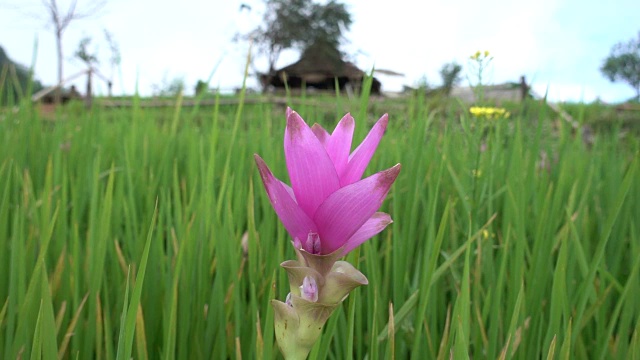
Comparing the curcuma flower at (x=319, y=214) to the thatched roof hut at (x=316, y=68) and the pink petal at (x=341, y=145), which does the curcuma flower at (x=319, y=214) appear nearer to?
the pink petal at (x=341, y=145)

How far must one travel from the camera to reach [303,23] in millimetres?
24531

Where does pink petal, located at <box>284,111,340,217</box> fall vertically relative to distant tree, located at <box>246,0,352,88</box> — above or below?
below

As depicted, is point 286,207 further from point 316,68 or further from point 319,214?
point 316,68

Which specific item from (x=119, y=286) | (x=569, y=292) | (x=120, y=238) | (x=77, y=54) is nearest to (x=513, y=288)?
(x=569, y=292)

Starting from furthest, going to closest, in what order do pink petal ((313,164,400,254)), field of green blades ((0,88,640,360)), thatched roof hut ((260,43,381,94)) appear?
thatched roof hut ((260,43,381,94))
field of green blades ((0,88,640,360))
pink petal ((313,164,400,254))

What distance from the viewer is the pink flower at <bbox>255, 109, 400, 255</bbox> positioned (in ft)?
0.86

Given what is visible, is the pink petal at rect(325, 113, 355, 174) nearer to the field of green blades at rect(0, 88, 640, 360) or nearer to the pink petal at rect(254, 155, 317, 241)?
the pink petal at rect(254, 155, 317, 241)

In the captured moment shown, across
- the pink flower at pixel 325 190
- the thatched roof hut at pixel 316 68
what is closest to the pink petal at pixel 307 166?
the pink flower at pixel 325 190

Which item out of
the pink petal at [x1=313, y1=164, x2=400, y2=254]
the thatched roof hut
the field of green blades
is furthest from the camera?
the thatched roof hut

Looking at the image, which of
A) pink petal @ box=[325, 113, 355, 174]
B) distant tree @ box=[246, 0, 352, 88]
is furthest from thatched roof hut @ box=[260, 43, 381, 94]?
pink petal @ box=[325, 113, 355, 174]

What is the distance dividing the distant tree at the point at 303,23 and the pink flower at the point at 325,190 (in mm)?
24477

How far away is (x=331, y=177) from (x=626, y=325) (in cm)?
54

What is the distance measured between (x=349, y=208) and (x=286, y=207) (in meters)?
0.03

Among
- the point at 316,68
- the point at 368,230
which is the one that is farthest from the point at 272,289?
the point at 316,68
